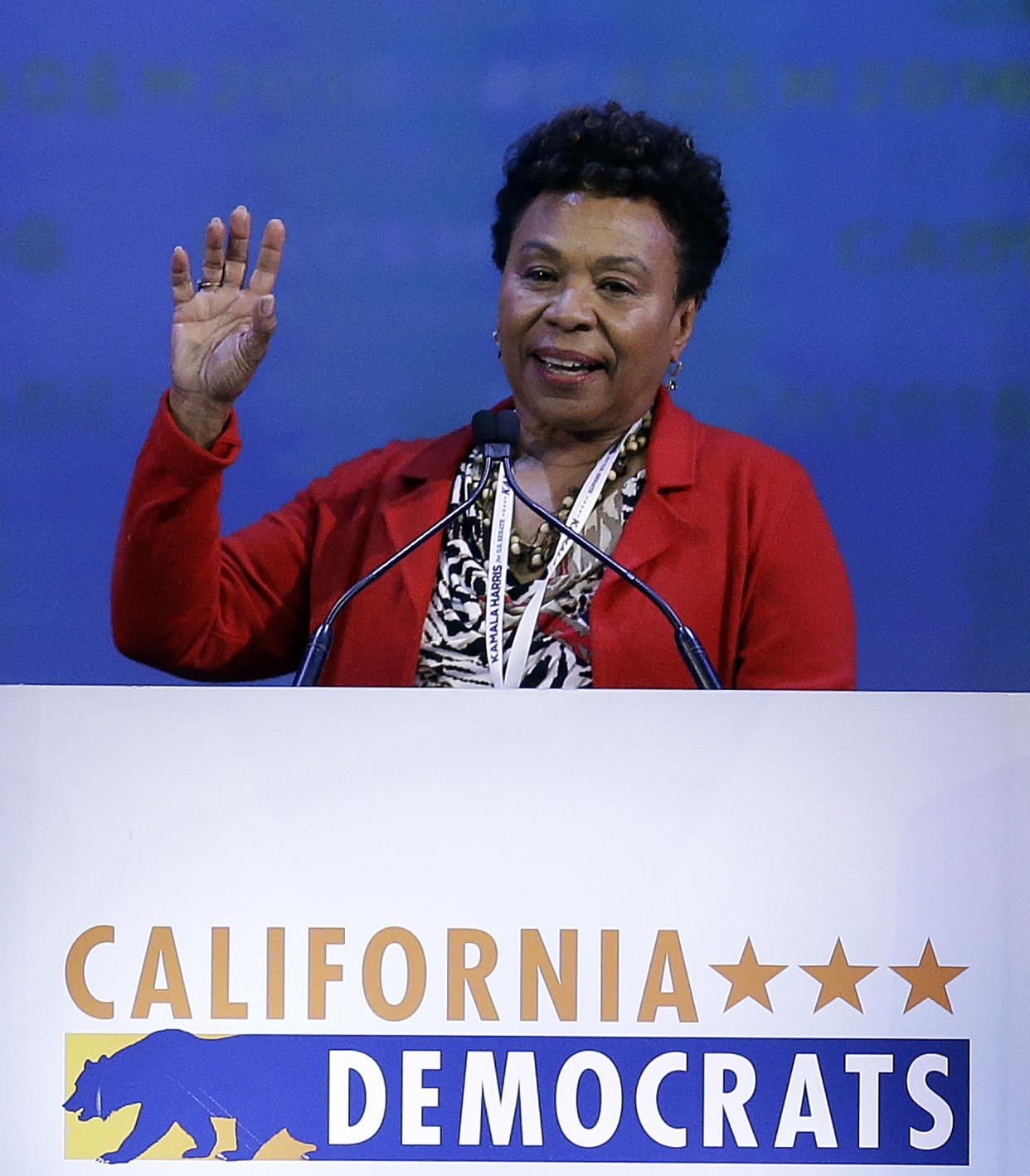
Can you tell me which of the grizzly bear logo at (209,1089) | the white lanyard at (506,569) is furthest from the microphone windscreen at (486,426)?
the grizzly bear logo at (209,1089)

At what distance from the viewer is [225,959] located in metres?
1.47

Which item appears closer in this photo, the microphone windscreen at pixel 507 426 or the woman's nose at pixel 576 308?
the microphone windscreen at pixel 507 426

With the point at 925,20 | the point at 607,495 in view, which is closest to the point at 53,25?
the point at 607,495

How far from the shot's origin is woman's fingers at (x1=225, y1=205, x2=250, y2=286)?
2.20 m

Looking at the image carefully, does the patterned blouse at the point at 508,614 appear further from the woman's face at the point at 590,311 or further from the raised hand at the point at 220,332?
the raised hand at the point at 220,332

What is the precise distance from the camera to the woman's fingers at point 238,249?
2.20m

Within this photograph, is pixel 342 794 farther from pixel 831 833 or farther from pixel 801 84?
pixel 801 84

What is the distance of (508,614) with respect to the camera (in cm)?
213

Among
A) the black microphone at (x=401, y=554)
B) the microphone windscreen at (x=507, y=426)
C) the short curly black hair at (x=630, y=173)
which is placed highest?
the short curly black hair at (x=630, y=173)

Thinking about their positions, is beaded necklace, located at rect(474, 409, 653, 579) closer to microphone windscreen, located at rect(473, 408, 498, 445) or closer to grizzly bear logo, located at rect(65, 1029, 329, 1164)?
microphone windscreen, located at rect(473, 408, 498, 445)

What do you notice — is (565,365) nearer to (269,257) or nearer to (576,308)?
(576,308)

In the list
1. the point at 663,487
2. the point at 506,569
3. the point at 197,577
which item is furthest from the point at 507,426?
the point at 197,577

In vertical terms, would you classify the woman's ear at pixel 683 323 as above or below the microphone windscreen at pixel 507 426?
above

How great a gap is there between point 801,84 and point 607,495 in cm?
83
